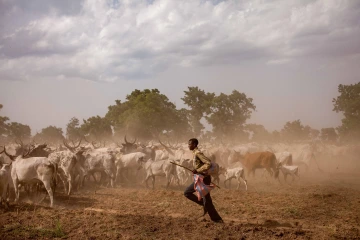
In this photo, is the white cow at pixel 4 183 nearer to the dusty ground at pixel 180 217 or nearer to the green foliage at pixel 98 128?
the dusty ground at pixel 180 217

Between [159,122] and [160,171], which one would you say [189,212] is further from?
[159,122]

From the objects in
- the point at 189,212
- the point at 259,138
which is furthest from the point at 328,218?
the point at 259,138

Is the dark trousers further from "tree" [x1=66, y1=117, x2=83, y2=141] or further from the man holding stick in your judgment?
"tree" [x1=66, y1=117, x2=83, y2=141]

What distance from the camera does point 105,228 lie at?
786cm

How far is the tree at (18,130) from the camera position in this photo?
184 ft

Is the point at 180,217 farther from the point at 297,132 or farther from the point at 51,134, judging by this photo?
the point at 51,134

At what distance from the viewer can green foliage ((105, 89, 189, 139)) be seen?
1772 inches

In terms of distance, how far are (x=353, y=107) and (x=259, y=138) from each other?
58.7 ft

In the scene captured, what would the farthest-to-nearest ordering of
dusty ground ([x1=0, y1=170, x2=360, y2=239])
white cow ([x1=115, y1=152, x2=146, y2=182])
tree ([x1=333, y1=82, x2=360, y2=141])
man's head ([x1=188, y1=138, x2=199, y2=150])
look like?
tree ([x1=333, y1=82, x2=360, y2=141]) → white cow ([x1=115, y1=152, x2=146, y2=182]) → man's head ([x1=188, y1=138, x2=199, y2=150]) → dusty ground ([x1=0, y1=170, x2=360, y2=239])

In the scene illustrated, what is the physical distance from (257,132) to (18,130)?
4956 cm

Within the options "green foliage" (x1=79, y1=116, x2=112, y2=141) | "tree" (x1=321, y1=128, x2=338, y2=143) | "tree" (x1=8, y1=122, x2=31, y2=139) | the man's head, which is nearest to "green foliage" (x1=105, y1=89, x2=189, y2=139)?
"green foliage" (x1=79, y1=116, x2=112, y2=141)

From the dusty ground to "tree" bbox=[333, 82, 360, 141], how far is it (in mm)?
35412

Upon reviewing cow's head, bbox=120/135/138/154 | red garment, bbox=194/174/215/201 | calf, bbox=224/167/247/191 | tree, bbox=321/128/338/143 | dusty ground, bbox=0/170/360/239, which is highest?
tree, bbox=321/128/338/143

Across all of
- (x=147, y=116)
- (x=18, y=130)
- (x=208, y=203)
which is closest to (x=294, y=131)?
(x=147, y=116)
